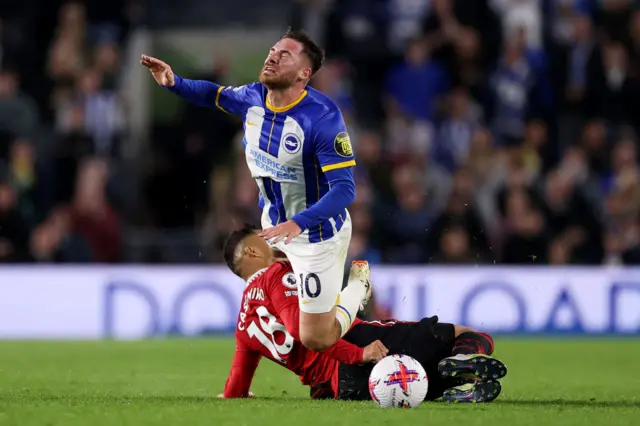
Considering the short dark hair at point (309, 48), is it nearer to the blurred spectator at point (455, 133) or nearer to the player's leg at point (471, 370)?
the player's leg at point (471, 370)

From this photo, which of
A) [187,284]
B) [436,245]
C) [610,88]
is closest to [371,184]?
[436,245]

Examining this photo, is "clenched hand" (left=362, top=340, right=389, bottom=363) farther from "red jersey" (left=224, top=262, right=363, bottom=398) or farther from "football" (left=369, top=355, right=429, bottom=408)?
"football" (left=369, top=355, right=429, bottom=408)

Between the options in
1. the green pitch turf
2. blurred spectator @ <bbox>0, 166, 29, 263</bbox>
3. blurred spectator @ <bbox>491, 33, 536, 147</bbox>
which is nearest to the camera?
the green pitch turf

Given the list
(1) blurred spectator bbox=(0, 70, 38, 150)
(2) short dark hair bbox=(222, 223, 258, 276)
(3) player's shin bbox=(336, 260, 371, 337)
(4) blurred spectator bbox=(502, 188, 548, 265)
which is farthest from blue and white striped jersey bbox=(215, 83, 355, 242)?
(1) blurred spectator bbox=(0, 70, 38, 150)

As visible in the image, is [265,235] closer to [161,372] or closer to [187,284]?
[161,372]

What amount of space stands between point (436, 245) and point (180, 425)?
29.0ft

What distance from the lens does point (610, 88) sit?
1667cm

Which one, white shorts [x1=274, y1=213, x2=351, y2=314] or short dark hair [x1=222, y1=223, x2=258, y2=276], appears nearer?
white shorts [x1=274, y1=213, x2=351, y2=314]

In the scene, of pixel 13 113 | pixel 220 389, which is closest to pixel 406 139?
pixel 13 113

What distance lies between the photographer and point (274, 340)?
7582 mm

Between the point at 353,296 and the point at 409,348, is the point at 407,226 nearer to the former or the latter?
the point at 353,296

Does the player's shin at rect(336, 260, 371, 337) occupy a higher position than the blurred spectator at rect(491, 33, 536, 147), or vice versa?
the blurred spectator at rect(491, 33, 536, 147)

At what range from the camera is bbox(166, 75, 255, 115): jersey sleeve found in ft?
26.1

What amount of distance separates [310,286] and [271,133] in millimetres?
973
